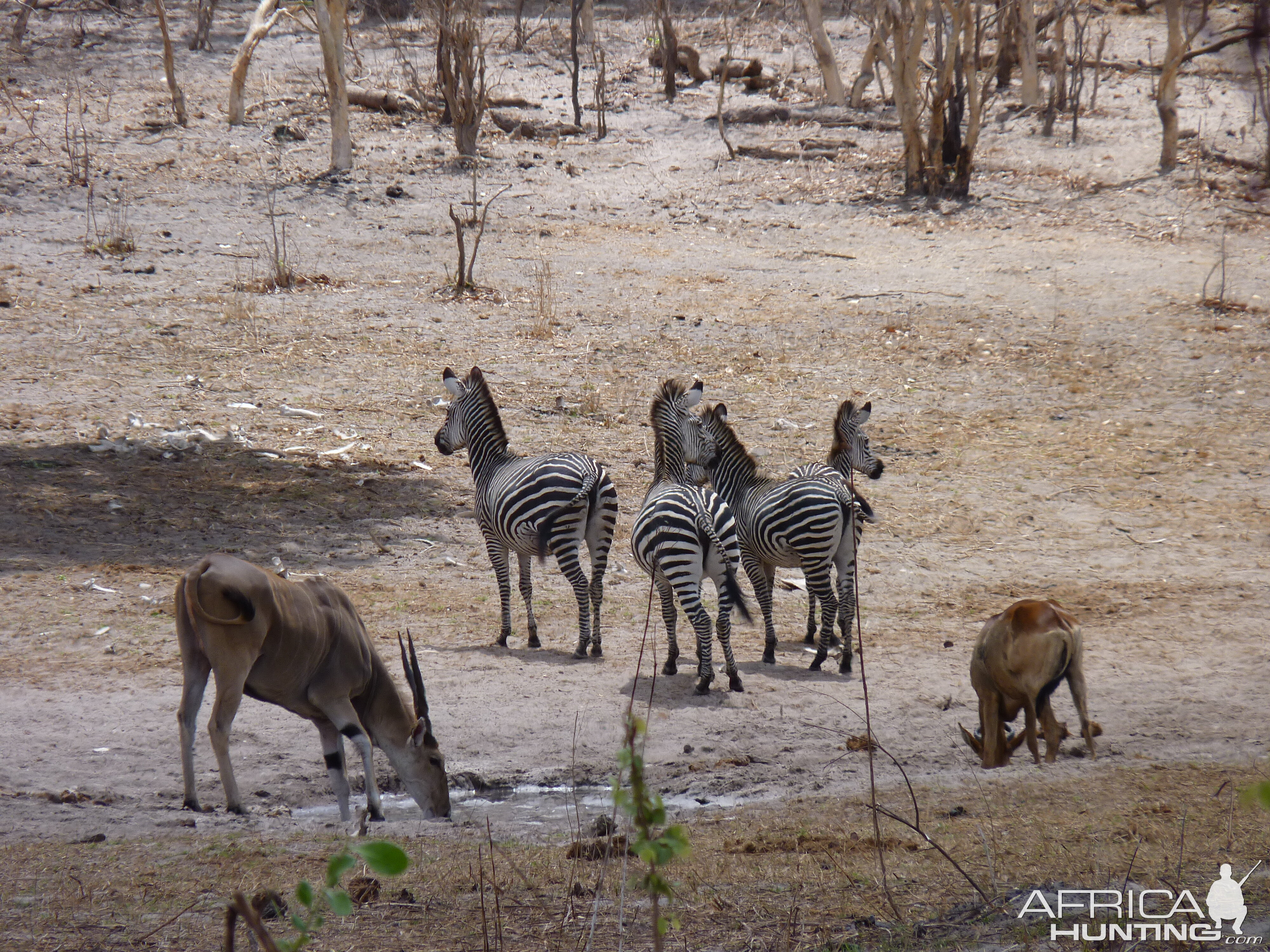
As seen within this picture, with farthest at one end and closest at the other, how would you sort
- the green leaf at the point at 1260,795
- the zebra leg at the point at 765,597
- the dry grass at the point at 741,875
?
the zebra leg at the point at 765,597 < the dry grass at the point at 741,875 < the green leaf at the point at 1260,795

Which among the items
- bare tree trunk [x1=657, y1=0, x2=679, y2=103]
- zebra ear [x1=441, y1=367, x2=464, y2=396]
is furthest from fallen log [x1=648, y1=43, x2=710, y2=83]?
zebra ear [x1=441, y1=367, x2=464, y2=396]

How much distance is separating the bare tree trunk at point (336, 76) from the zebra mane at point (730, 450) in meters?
13.6

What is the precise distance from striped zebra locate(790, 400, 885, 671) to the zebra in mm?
36

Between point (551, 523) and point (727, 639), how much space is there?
4.98ft

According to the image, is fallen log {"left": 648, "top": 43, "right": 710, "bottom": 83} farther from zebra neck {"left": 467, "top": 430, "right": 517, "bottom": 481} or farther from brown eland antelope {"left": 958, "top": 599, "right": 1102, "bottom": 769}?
brown eland antelope {"left": 958, "top": 599, "right": 1102, "bottom": 769}

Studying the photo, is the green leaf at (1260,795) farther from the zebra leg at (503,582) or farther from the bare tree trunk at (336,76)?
the bare tree trunk at (336,76)

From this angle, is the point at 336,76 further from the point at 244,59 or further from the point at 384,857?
the point at 384,857

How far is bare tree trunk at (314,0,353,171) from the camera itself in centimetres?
1988

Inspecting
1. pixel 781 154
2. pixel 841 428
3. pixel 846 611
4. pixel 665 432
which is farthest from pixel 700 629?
pixel 781 154

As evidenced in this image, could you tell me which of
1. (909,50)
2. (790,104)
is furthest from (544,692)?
(790,104)

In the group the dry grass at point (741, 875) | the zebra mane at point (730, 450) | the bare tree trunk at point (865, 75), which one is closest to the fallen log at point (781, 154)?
the bare tree trunk at point (865, 75)

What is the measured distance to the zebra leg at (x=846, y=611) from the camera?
26.7 ft

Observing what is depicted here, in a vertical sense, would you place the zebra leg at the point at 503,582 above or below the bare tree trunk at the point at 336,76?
below

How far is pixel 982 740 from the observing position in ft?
20.8
